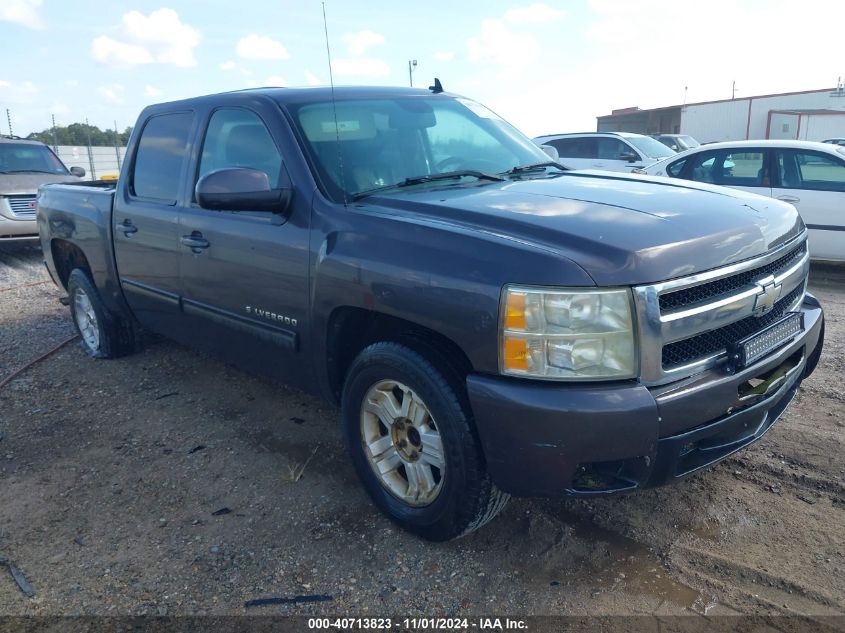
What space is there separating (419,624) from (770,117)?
41.5 m

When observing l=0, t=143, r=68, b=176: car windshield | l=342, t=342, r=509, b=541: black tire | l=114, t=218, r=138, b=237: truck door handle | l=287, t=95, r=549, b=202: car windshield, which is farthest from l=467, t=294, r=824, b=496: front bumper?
l=0, t=143, r=68, b=176: car windshield

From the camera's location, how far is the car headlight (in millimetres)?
2340

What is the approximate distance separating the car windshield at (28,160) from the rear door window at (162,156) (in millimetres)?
8182

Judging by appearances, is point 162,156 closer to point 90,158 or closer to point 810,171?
point 810,171

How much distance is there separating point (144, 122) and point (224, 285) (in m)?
1.75

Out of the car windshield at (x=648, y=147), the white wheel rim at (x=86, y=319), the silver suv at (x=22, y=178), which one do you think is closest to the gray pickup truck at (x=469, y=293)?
the white wheel rim at (x=86, y=319)

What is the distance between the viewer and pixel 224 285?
12.3 ft

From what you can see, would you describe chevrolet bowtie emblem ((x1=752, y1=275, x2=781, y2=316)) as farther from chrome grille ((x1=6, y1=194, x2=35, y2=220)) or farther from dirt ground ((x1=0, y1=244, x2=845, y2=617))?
chrome grille ((x1=6, y1=194, x2=35, y2=220))

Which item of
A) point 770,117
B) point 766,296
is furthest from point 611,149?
point 770,117

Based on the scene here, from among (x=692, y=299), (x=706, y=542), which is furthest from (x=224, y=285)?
(x=706, y=542)

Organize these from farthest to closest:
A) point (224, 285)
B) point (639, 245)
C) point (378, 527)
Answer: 1. point (224, 285)
2. point (378, 527)
3. point (639, 245)

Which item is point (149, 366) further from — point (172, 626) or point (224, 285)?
point (172, 626)

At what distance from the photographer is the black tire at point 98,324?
214 inches

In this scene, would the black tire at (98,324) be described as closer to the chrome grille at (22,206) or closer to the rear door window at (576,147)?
the chrome grille at (22,206)
